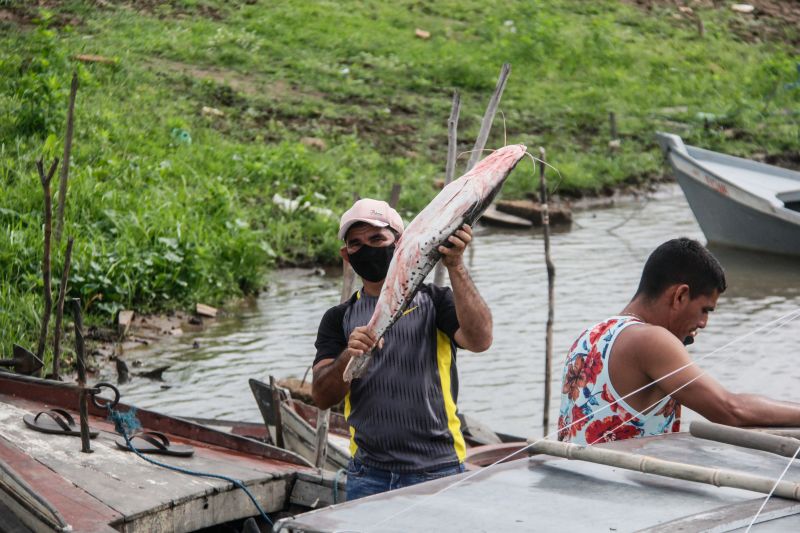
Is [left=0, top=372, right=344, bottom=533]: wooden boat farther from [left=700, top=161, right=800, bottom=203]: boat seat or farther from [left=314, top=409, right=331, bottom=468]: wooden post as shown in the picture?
[left=700, top=161, right=800, bottom=203]: boat seat

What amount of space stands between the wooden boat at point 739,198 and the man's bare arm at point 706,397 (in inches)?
386

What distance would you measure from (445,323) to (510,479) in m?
1.10

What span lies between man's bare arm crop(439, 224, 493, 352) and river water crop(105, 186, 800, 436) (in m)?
4.53

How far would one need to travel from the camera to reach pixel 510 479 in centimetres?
269

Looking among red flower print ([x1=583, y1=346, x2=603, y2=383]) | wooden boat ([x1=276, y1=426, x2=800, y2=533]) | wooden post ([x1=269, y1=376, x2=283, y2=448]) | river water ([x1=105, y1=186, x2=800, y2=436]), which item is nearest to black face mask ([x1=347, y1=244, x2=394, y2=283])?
red flower print ([x1=583, y1=346, x2=603, y2=383])

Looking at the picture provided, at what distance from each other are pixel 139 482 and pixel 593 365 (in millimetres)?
2143

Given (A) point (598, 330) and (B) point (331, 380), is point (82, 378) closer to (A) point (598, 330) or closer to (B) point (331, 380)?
(B) point (331, 380)

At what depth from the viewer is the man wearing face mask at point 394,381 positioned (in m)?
3.72

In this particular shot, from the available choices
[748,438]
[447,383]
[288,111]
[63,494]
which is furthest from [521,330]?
[748,438]

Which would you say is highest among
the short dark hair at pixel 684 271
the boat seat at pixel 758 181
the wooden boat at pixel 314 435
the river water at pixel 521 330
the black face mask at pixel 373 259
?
the short dark hair at pixel 684 271

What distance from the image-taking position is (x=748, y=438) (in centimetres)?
283

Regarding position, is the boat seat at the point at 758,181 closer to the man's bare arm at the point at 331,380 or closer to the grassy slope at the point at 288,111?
the grassy slope at the point at 288,111

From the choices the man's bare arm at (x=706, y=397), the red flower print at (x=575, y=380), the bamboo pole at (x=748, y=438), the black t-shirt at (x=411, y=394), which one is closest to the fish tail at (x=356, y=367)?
the black t-shirt at (x=411, y=394)

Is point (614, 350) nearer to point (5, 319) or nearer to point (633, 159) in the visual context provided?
point (5, 319)
